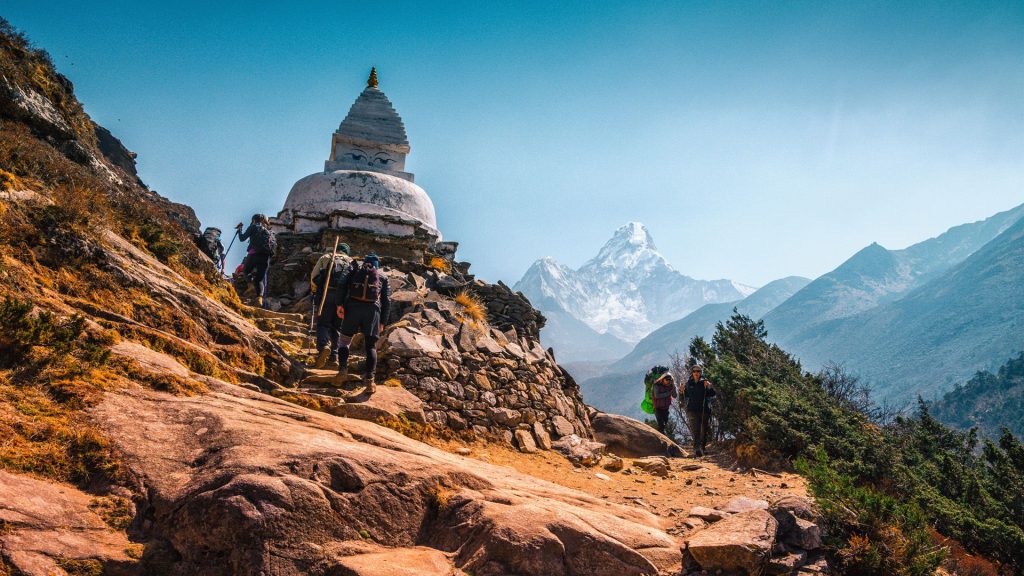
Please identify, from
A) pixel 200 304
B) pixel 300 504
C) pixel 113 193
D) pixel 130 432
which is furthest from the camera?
pixel 113 193

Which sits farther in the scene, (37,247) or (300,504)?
(37,247)

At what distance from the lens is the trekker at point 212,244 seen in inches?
504

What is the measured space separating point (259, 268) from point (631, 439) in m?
8.51

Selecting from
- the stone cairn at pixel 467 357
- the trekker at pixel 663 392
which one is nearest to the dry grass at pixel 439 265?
A: the stone cairn at pixel 467 357

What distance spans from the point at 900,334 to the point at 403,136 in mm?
116242

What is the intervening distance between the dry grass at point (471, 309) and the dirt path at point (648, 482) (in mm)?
3237

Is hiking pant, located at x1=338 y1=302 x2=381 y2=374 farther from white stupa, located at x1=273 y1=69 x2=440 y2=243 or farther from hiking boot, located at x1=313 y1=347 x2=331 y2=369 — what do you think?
white stupa, located at x1=273 y1=69 x2=440 y2=243

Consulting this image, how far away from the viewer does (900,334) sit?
110 m

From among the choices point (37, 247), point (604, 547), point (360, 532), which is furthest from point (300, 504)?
point (37, 247)

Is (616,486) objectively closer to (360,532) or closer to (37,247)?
(360,532)

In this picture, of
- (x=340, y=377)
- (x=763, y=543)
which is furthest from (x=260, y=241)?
(x=763, y=543)

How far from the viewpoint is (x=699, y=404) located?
12391mm

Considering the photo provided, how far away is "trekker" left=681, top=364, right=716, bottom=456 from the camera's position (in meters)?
12.2

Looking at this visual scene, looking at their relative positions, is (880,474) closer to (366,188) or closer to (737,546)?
(737,546)
